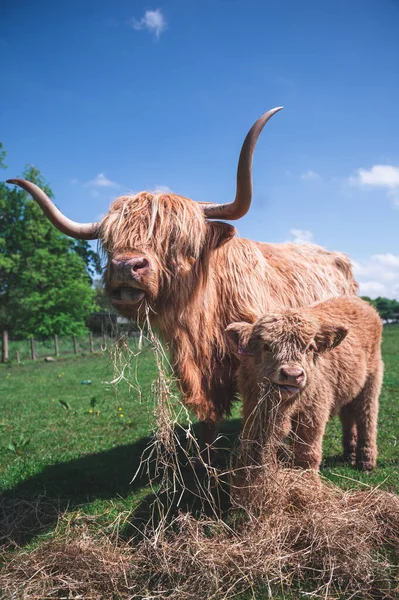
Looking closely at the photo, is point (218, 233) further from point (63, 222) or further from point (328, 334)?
point (63, 222)

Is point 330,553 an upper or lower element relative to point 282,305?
lower

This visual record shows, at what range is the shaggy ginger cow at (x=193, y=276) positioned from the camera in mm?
3502

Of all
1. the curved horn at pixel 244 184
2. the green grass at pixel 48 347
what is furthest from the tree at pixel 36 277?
the curved horn at pixel 244 184

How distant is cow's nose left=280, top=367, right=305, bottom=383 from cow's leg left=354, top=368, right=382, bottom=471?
195 cm

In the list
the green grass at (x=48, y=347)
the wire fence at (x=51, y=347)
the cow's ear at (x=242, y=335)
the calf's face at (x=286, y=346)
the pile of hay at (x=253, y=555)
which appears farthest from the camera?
the green grass at (x=48, y=347)

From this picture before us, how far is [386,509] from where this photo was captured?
3111mm

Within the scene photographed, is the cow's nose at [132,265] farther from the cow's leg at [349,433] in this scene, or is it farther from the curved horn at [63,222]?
the cow's leg at [349,433]

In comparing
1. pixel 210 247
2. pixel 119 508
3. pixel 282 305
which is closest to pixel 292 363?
pixel 210 247

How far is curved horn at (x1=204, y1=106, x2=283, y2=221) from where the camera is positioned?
3.46 metres

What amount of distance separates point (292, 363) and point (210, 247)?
1.49 metres

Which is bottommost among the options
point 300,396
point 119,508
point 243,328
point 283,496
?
point 119,508

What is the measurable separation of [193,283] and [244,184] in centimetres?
100

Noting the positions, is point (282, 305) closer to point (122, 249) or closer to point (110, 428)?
point (122, 249)

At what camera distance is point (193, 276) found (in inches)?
156
